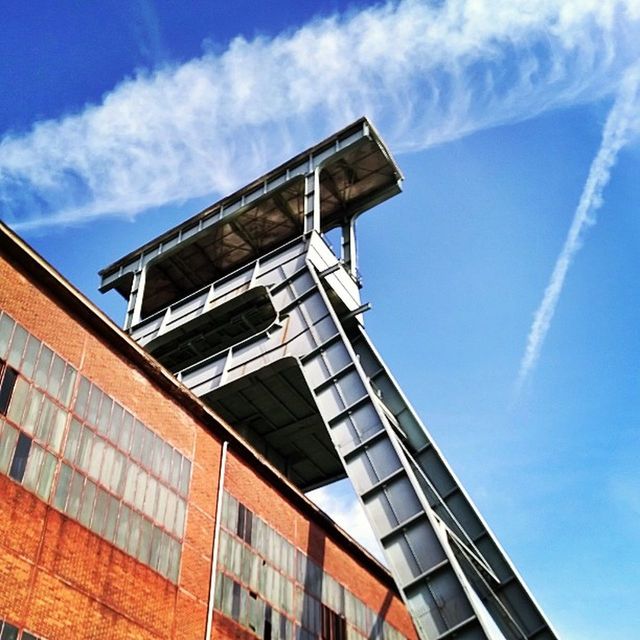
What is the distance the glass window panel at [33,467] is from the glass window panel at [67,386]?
104 centimetres

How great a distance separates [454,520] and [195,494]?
538 centimetres

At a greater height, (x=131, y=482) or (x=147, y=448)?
(x=147, y=448)

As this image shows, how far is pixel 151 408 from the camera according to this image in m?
13.3

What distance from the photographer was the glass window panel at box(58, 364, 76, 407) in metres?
11.4

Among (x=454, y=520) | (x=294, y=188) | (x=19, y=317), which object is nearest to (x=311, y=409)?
(x=454, y=520)

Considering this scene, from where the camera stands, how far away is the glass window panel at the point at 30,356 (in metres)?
10.9

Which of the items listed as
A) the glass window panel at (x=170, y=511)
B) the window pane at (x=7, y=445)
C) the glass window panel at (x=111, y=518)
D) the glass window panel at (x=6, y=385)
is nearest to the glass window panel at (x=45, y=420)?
the window pane at (x=7, y=445)

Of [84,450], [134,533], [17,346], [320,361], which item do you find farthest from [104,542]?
[320,361]

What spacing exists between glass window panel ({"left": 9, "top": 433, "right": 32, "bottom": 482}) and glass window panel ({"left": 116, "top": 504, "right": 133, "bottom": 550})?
201 cm

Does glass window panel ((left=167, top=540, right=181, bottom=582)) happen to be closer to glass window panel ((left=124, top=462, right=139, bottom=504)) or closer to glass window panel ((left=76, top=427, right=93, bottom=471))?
glass window panel ((left=124, top=462, right=139, bottom=504))

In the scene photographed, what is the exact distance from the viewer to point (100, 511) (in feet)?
36.6

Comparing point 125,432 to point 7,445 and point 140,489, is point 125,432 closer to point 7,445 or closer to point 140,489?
point 140,489

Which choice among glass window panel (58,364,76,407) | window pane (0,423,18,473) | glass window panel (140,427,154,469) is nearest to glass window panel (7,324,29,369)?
glass window panel (58,364,76,407)

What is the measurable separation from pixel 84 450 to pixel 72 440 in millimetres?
282
